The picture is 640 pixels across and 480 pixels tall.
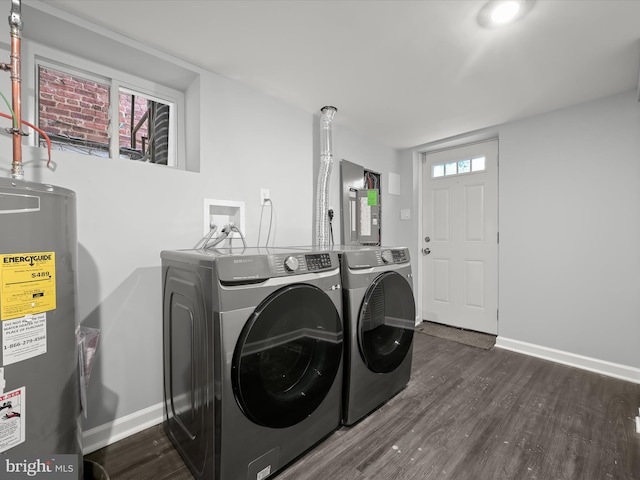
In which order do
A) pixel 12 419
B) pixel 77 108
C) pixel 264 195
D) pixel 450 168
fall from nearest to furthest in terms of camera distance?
1. pixel 12 419
2. pixel 77 108
3. pixel 264 195
4. pixel 450 168

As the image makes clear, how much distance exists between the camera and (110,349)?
4.95 feet

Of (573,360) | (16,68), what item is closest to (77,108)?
(16,68)

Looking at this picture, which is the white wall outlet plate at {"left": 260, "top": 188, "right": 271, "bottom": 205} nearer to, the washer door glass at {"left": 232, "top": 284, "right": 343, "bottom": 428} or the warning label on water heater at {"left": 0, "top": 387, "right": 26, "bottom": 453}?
the washer door glass at {"left": 232, "top": 284, "right": 343, "bottom": 428}

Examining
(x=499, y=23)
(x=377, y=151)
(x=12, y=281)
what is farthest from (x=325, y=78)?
(x=12, y=281)

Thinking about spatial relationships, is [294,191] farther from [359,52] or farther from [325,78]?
[359,52]

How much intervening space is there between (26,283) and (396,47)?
6.49ft

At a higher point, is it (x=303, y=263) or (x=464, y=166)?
(x=464, y=166)

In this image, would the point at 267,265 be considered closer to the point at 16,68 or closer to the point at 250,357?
the point at 250,357

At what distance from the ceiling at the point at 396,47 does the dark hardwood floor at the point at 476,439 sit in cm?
218

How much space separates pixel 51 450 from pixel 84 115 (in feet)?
5.51

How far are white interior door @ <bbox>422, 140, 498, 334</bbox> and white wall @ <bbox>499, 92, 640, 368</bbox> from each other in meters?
0.26

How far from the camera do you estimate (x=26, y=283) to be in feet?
2.54

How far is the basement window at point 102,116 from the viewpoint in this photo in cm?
154

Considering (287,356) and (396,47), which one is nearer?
(287,356)
